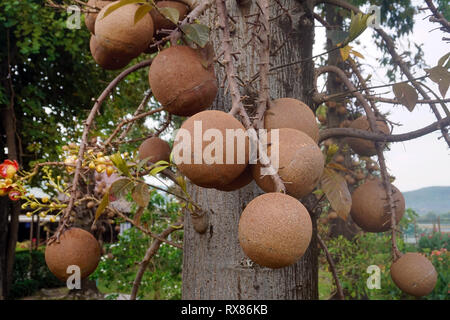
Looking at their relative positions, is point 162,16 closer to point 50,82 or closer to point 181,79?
point 181,79

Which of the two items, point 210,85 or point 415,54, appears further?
point 415,54

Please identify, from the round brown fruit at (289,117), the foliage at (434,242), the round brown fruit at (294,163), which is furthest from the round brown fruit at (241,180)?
the foliage at (434,242)

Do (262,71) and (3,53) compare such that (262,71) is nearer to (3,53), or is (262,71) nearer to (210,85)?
(210,85)

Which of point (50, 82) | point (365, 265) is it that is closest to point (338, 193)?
point (365, 265)

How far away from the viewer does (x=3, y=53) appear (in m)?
5.57

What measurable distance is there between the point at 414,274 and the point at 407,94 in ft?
1.89

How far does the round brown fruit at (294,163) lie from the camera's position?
0.76 meters

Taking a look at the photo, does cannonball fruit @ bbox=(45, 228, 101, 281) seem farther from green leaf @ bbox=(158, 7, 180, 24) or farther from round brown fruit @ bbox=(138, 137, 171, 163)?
green leaf @ bbox=(158, 7, 180, 24)

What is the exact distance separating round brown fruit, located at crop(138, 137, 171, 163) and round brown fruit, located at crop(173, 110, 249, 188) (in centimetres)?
68

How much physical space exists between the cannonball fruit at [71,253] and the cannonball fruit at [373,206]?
0.91 m

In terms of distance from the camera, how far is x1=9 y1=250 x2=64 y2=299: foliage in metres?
8.18

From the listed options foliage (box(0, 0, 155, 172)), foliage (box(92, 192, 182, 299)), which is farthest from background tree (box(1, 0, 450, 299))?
foliage (box(0, 0, 155, 172))

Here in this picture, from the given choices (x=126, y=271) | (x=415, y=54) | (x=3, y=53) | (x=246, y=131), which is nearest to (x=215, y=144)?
(x=246, y=131)
